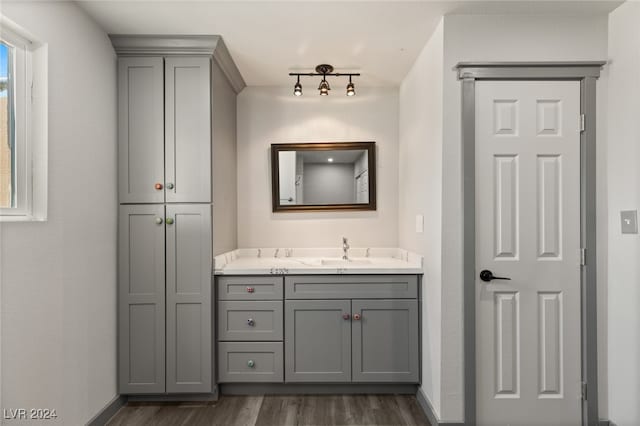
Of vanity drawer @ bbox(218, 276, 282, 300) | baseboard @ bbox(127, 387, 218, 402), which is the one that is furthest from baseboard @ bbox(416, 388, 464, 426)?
baseboard @ bbox(127, 387, 218, 402)

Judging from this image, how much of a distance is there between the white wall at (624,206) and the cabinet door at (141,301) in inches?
112

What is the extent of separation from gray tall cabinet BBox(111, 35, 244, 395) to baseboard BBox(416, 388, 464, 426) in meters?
1.48

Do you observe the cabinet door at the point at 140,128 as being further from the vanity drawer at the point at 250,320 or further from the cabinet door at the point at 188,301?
the vanity drawer at the point at 250,320

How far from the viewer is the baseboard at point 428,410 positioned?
2389 millimetres

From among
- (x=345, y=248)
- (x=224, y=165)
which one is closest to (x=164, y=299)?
(x=224, y=165)

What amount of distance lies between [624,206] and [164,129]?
2.92 meters

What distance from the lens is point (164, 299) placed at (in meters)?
2.79

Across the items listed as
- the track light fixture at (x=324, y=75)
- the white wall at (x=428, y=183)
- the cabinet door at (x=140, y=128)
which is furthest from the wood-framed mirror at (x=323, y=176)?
the cabinet door at (x=140, y=128)

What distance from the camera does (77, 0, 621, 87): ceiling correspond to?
2.31 m

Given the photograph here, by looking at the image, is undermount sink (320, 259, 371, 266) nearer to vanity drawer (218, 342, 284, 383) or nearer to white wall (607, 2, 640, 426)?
vanity drawer (218, 342, 284, 383)

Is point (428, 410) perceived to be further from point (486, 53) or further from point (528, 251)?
point (486, 53)

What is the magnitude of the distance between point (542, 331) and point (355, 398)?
135cm

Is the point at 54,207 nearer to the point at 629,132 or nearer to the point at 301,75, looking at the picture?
the point at 301,75

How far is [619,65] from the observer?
2320 millimetres
